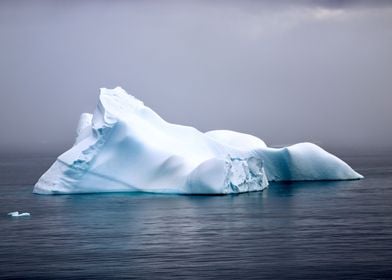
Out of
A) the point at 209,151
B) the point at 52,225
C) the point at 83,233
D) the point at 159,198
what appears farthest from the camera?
the point at 209,151

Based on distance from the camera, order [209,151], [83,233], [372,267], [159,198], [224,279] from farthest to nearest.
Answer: [209,151] < [159,198] < [83,233] < [372,267] < [224,279]

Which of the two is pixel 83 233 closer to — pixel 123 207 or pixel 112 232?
pixel 112 232

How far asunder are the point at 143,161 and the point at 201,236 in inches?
475

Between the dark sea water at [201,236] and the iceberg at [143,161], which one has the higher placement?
the iceberg at [143,161]

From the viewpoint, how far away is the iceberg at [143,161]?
36.8 meters

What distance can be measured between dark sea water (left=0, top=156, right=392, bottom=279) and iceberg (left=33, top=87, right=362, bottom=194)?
589 millimetres

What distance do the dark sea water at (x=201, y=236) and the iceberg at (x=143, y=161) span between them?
589 mm

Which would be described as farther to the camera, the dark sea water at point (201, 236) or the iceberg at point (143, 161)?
the iceberg at point (143, 161)

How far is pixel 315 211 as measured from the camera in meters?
32.0

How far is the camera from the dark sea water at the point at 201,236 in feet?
67.6

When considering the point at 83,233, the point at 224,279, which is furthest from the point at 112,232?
→ the point at 224,279

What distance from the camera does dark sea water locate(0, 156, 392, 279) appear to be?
2061 cm

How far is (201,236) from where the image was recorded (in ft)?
84.5

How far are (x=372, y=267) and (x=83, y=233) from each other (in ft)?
32.4
